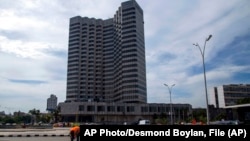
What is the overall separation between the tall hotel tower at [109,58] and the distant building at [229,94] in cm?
4624

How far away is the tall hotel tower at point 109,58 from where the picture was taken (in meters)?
147

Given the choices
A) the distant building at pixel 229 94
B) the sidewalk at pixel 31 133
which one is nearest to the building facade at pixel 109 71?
the distant building at pixel 229 94

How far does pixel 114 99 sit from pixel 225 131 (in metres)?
157

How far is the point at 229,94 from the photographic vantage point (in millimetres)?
157750

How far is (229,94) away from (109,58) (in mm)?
77647

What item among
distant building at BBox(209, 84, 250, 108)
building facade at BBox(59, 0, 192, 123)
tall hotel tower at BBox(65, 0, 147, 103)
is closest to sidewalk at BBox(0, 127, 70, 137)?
building facade at BBox(59, 0, 192, 123)

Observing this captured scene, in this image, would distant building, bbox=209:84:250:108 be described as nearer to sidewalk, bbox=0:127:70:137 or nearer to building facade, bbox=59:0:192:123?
building facade, bbox=59:0:192:123

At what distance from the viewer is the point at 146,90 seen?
156 meters

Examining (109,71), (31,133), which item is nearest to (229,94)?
(109,71)

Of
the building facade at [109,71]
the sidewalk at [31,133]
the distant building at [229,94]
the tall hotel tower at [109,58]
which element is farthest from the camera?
the distant building at [229,94]

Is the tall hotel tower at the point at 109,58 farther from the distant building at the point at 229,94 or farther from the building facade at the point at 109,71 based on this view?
the distant building at the point at 229,94

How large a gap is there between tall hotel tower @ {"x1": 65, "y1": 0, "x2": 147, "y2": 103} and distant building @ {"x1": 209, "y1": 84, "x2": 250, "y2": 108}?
152ft

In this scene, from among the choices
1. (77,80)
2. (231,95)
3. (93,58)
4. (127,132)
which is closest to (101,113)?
(77,80)

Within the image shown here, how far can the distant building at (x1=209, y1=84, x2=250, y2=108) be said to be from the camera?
157 m
